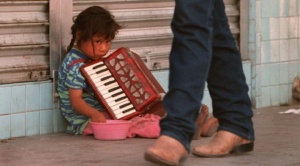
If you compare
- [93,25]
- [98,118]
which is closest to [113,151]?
[98,118]

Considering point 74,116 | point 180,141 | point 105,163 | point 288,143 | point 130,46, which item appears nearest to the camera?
point 180,141

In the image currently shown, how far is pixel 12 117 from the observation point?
646cm

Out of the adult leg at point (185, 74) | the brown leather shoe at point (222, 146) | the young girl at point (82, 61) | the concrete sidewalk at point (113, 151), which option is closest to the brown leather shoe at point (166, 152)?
the adult leg at point (185, 74)

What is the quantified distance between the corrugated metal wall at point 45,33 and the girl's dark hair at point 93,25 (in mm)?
163

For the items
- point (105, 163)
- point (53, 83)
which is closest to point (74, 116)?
point (53, 83)

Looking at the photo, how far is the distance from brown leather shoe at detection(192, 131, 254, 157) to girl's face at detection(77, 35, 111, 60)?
4.89ft

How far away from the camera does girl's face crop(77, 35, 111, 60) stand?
21.6 feet

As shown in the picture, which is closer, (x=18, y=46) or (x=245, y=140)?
(x=245, y=140)

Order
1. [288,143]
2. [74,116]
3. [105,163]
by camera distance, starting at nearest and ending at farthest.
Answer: [105,163]
[288,143]
[74,116]

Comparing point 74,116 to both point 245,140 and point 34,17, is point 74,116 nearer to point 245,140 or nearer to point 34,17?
point 34,17

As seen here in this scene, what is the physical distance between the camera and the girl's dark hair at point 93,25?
6.57 meters

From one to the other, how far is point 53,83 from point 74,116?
0.91 ft

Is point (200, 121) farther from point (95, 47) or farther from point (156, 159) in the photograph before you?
point (156, 159)

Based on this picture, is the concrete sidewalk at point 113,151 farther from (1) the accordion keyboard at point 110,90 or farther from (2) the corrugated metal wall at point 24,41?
(2) the corrugated metal wall at point 24,41
